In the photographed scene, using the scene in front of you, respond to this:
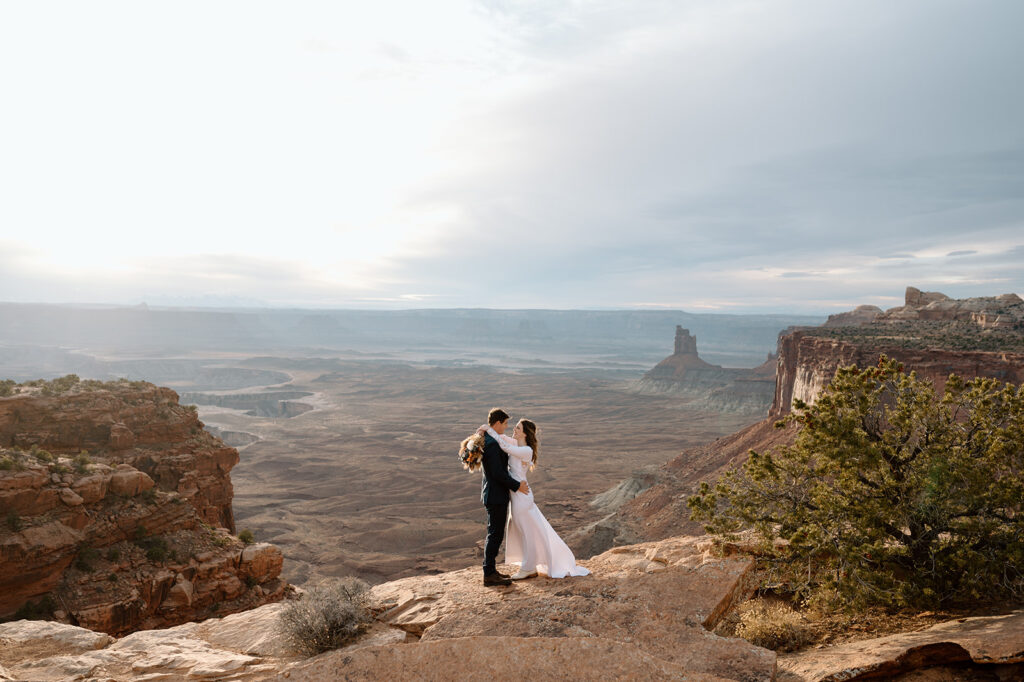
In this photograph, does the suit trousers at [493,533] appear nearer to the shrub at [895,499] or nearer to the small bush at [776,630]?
the small bush at [776,630]

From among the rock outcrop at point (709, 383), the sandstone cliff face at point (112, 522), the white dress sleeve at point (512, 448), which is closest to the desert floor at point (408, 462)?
the rock outcrop at point (709, 383)

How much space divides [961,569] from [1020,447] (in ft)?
6.21

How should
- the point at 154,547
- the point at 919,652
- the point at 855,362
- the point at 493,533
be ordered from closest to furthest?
the point at 919,652, the point at 493,533, the point at 154,547, the point at 855,362

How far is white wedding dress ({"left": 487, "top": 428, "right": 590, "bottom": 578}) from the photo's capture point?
645cm

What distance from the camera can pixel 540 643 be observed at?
4543 mm

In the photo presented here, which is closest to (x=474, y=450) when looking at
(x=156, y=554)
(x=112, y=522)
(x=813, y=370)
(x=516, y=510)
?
(x=516, y=510)

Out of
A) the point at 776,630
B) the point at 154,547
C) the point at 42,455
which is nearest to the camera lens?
the point at 776,630

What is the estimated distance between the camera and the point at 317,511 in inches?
1801

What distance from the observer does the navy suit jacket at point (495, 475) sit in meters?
6.41

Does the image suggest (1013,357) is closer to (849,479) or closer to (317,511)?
(849,479)

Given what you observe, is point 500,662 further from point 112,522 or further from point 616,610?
point 112,522

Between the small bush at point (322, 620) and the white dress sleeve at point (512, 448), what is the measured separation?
8.03 ft

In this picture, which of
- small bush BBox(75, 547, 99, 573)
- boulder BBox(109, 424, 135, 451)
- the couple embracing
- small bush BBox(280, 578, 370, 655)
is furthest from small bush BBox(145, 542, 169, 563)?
the couple embracing

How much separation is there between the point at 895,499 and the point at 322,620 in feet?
24.3
